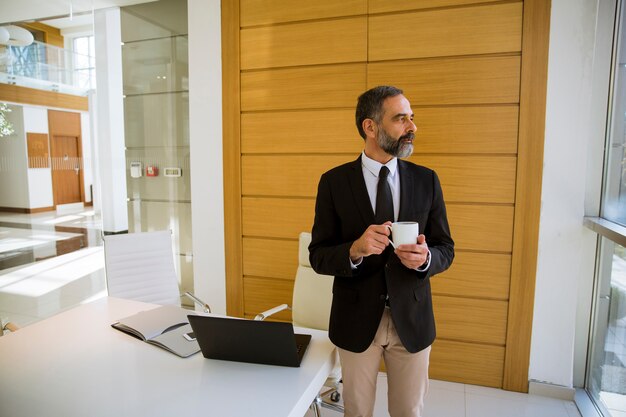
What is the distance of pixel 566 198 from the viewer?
10.3 feet

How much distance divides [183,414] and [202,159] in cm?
294

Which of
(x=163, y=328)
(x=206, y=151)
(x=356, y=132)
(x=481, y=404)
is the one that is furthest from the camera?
(x=206, y=151)

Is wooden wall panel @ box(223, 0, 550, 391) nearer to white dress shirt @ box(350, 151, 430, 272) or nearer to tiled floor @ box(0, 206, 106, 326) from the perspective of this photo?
white dress shirt @ box(350, 151, 430, 272)

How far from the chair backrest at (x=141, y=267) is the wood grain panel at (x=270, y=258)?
94 cm

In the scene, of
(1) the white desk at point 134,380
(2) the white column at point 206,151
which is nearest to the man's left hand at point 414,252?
(1) the white desk at point 134,380

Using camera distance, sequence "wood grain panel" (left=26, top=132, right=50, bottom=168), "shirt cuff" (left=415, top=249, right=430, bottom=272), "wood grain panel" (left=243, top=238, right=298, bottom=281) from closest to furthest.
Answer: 1. "shirt cuff" (left=415, top=249, right=430, bottom=272)
2. "wood grain panel" (left=243, top=238, right=298, bottom=281)
3. "wood grain panel" (left=26, top=132, right=50, bottom=168)

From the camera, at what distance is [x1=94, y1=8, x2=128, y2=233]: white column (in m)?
4.42

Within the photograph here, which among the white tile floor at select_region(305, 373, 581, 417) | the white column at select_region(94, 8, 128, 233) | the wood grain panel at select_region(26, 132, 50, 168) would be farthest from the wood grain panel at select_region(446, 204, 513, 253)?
the wood grain panel at select_region(26, 132, 50, 168)

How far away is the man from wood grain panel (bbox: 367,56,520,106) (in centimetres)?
159

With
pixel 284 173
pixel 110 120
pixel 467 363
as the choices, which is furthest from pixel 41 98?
pixel 467 363

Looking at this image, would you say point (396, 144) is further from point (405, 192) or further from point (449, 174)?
point (449, 174)

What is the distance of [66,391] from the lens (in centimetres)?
158

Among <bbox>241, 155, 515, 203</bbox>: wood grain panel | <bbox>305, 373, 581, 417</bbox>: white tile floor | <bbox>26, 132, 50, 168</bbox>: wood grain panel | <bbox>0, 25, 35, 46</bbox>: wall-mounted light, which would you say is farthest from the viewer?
<bbox>26, 132, 50, 168</bbox>: wood grain panel

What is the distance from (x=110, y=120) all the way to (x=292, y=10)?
90.0 inches
